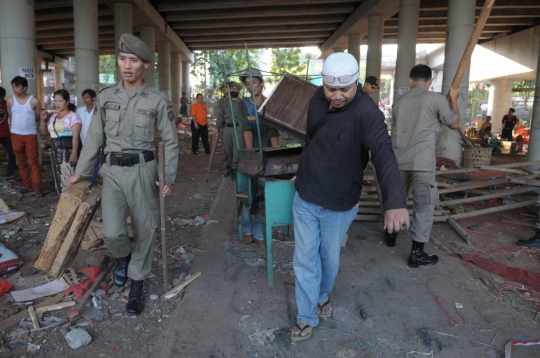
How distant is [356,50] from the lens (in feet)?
62.0

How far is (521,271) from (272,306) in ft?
8.41

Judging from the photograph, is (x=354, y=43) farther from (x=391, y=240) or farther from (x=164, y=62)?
(x=391, y=240)

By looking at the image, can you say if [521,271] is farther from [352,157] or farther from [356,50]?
[356,50]

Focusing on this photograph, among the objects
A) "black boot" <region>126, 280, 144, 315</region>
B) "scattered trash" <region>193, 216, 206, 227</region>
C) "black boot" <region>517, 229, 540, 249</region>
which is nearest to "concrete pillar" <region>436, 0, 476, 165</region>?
"black boot" <region>517, 229, 540, 249</region>

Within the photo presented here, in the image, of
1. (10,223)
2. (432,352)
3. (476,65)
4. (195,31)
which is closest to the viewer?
(432,352)

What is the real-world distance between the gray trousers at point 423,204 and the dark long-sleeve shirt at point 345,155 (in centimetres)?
156

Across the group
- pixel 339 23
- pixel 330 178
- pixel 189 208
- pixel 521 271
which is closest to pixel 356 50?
pixel 339 23

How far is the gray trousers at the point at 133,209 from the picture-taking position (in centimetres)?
326

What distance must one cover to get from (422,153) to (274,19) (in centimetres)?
1584

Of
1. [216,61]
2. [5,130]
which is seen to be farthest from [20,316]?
[216,61]

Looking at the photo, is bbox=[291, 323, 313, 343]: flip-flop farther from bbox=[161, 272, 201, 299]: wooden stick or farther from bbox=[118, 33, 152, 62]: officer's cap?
bbox=[118, 33, 152, 62]: officer's cap

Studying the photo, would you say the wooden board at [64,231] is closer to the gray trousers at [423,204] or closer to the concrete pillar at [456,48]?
the gray trousers at [423,204]

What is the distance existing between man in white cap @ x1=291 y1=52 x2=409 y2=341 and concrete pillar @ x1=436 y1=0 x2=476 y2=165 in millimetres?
7197

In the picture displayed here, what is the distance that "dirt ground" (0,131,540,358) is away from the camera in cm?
290
